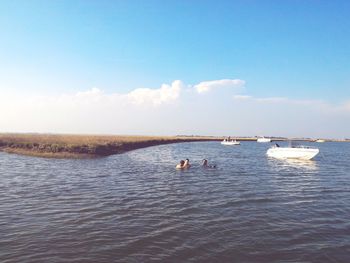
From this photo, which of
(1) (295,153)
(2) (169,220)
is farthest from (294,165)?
(2) (169,220)

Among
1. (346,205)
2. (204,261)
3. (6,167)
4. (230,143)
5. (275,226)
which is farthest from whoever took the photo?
(230,143)

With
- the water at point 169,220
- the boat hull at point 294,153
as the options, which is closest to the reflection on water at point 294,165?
the boat hull at point 294,153

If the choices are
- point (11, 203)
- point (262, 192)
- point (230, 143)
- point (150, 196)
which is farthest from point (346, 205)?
point (230, 143)

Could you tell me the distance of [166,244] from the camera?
11.5 m

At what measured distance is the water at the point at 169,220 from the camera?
1080 centimetres

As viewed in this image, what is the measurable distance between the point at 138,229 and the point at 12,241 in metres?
4.70

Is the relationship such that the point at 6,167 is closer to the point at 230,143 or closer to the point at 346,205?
the point at 346,205

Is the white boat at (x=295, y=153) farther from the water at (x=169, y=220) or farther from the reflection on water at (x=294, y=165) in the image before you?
the water at (x=169, y=220)

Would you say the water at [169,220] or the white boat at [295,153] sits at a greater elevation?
the white boat at [295,153]

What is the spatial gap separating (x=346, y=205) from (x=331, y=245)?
829cm

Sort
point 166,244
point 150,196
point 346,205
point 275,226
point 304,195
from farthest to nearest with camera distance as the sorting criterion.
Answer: point 304,195 → point 150,196 → point 346,205 → point 275,226 → point 166,244

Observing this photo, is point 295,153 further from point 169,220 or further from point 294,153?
point 169,220

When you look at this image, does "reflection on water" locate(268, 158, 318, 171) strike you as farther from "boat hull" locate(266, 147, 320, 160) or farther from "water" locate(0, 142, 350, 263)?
"water" locate(0, 142, 350, 263)

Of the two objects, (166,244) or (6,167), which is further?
(6,167)
